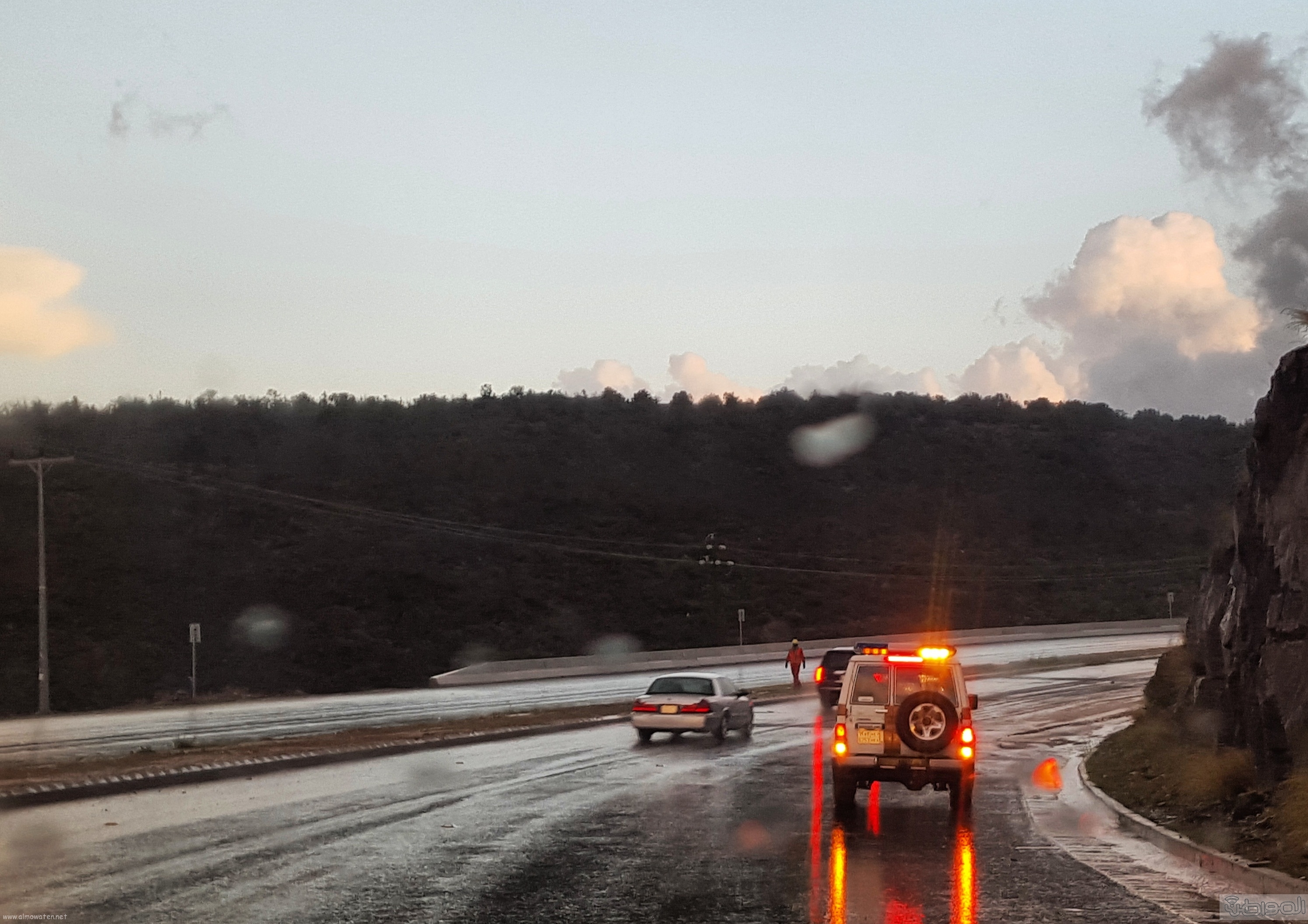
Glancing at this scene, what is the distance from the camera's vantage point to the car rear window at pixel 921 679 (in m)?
16.4

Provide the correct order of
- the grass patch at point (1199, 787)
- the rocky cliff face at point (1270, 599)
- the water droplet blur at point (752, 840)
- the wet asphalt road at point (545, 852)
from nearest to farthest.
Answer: the wet asphalt road at point (545, 852), the grass patch at point (1199, 787), the water droplet blur at point (752, 840), the rocky cliff face at point (1270, 599)

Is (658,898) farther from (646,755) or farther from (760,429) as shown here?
(760,429)

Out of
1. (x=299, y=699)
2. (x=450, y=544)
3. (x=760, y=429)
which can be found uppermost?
(x=760, y=429)

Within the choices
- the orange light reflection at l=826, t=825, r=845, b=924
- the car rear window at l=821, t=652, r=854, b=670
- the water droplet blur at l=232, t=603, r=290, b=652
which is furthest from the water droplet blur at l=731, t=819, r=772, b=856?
the water droplet blur at l=232, t=603, r=290, b=652

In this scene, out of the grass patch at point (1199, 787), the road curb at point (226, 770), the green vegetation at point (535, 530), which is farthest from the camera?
the green vegetation at point (535, 530)

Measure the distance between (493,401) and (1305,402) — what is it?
4122 inches

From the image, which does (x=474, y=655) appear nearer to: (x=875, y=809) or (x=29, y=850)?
(x=875, y=809)

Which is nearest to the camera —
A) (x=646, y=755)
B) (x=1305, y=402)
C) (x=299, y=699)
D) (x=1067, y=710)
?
(x=1305, y=402)

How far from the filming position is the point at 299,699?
48.9 meters

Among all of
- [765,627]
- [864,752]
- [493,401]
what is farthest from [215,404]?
[864,752]

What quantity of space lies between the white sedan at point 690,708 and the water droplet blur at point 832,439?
272 feet

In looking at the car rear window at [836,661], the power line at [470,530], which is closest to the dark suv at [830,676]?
the car rear window at [836,661]

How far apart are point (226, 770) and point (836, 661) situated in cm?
2270

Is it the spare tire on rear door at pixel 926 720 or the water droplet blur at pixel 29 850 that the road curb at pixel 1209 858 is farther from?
the water droplet blur at pixel 29 850
